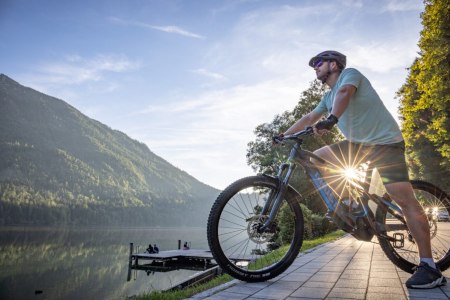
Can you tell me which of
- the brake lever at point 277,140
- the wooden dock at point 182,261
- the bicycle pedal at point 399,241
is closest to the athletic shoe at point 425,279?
the bicycle pedal at point 399,241

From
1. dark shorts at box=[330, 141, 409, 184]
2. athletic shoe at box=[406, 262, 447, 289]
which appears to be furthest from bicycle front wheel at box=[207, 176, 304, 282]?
athletic shoe at box=[406, 262, 447, 289]

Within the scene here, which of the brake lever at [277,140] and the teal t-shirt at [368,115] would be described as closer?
the teal t-shirt at [368,115]

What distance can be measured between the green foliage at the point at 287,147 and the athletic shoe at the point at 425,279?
24219mm

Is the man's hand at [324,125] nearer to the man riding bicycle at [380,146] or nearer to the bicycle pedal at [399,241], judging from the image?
the man riding bicycle at [380,146]

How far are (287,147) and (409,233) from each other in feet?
101

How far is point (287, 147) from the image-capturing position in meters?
35.0

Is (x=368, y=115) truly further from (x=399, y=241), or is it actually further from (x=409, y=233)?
(x=409, y=233)

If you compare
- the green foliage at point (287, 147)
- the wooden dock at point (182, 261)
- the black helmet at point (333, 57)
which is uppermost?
the green foliage at point (287, 147)

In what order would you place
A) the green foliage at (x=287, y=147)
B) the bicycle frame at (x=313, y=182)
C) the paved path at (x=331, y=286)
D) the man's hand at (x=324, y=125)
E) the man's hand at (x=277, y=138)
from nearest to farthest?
the paved path at (x=331, y=286), the man's hand at (x=324, y=125), the bicycle frame at (x=313, y=182), the man's hand at (x=277, y=138), the green foliage at (x=287, y=147)

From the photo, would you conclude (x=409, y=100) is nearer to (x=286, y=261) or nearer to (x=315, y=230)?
(x=315, y=230)

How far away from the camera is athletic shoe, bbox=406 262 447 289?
11.6 feet

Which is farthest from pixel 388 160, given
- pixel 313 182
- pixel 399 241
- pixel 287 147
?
pixel 287 147

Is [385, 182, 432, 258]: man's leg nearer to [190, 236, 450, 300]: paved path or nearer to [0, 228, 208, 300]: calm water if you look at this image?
[190, 236, 450, 300]: paved path

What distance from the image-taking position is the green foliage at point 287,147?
3253 centimetres
